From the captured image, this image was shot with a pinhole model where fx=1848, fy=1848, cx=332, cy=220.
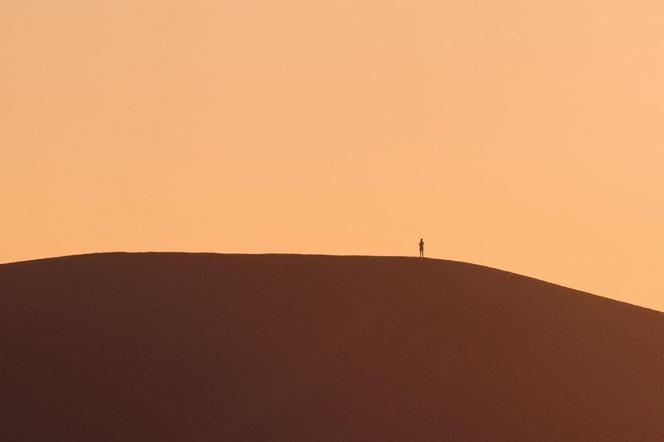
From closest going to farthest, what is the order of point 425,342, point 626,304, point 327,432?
point 327,432, point 425,342, point 626,304

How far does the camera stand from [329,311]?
121 ft

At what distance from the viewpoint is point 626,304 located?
42469mm

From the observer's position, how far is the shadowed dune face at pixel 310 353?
3188 centimetres

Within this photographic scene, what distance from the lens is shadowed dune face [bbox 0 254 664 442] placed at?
31.9 meters

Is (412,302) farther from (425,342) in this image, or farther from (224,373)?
(224,373)

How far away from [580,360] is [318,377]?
6.18 meters

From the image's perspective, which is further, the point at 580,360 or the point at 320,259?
the point at 320,259

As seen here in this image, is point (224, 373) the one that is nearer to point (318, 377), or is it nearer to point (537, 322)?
point (318, 377)

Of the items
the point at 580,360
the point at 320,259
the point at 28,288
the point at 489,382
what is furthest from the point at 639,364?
the point at 28,288

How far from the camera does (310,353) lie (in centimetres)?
3466

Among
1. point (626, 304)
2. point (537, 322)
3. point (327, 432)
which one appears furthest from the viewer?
point (626, 304)

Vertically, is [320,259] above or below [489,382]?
above

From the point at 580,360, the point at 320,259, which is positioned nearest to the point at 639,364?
the point at 580,360

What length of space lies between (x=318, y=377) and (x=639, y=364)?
771cm
